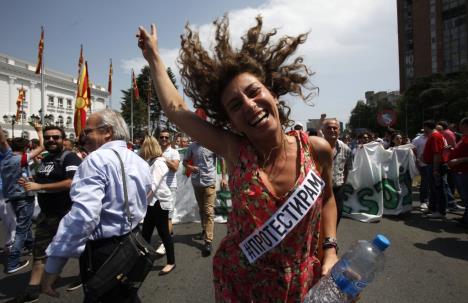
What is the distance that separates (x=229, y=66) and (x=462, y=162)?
6027 millimetres

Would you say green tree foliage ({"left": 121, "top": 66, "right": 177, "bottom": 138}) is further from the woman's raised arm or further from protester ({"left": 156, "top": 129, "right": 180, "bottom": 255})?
the woman's raised arm

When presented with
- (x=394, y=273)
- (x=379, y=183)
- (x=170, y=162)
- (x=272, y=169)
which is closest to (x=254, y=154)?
(x=272, y=169)

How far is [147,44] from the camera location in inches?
63.2

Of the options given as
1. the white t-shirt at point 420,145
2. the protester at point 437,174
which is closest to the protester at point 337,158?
the protester at point 437,174

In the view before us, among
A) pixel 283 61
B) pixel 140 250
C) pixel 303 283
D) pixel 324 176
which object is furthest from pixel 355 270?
pixel 140 250

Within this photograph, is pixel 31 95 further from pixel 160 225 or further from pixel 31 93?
pixel 160 225

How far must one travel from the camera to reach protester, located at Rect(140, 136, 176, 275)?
14.1ft

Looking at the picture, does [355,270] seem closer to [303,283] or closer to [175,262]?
[303,283]

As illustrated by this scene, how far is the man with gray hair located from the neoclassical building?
194ft

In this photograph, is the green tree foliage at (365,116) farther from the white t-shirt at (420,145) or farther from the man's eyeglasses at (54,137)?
the man's eyeglasses at (54,137)

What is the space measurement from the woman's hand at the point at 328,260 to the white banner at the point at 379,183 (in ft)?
19.3

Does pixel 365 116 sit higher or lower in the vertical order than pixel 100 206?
higher

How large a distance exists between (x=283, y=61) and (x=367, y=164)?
636 cm

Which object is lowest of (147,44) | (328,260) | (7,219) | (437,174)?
(7,219)
